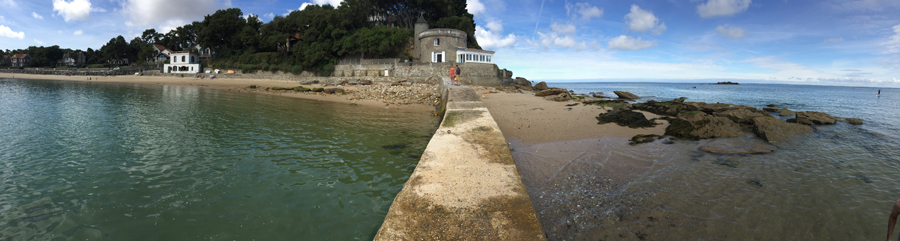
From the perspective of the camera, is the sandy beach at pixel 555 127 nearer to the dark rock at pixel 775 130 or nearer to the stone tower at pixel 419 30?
the dark rock at pixel 775 130

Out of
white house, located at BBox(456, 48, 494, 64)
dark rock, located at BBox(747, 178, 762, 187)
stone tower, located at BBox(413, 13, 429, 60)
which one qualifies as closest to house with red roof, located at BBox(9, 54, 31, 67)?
stone tower, located at BBox(413, 13, 429, 60)

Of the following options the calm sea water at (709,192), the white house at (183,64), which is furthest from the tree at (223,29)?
the calm sea water at (709,192)

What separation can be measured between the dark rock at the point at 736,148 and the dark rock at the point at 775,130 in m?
1.24

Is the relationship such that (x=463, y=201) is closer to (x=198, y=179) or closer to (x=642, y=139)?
(x=198, y=179)

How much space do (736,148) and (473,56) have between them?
1405 inches

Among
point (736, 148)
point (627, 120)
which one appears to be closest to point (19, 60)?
point (627, 120)

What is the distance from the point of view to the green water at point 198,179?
4031 millimetres

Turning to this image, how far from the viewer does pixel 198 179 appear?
223 inches

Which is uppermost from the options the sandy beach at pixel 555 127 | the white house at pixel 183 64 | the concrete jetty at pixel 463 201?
the white house at pixel 183 64

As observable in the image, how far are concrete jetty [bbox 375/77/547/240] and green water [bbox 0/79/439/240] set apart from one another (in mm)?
717

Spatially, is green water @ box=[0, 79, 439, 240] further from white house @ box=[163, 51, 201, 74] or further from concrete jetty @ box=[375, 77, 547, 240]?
white house @ box=[163, 51, 201, 74]

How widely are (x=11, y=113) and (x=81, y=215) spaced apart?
1419 centimetres

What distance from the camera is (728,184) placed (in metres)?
5.73

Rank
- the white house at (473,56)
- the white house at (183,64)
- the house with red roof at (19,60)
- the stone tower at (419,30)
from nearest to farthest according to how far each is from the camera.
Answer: the white house at (473,56) < the stone tower at (419,30) < the white house at (183,64) < the house with red roof at (19,60)
